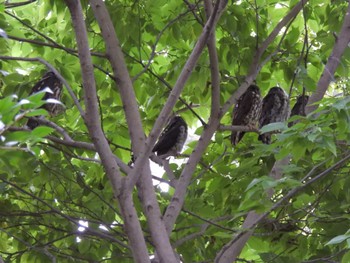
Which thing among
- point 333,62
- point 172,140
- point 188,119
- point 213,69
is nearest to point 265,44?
point 333,62

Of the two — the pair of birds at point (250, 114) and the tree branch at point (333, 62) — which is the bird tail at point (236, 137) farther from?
the tree branch at point (333, 62)

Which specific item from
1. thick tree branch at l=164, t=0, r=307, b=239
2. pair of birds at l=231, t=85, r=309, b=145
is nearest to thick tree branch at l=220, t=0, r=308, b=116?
thick tree branch at l=164, t=0, r=307, b=239

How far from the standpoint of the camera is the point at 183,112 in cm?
568

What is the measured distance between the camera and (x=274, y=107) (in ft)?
22.0

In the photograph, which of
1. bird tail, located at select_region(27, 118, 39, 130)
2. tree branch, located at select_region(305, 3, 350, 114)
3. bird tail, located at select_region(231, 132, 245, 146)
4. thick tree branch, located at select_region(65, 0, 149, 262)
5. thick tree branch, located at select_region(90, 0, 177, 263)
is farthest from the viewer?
bird tail, located at select_region(231, 132, 245, 146)

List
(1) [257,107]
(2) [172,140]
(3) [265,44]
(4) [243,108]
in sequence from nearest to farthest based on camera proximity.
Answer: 1. (3) [265,44]
2. (4) [243,108]
3. (1) [257,107]
4. (2) [172,140]

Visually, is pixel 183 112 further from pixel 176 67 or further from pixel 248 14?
pixel 248 14

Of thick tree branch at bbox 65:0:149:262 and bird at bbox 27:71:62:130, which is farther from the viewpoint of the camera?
bird at bbox 27:71:62:130

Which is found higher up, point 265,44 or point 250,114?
point 250,114

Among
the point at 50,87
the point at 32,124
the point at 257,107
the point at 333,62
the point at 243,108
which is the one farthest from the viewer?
the point at 257,107

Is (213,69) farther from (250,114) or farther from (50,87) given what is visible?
(250,114)

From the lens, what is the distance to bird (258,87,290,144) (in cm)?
652

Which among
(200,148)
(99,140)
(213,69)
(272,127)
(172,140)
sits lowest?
(272,127)

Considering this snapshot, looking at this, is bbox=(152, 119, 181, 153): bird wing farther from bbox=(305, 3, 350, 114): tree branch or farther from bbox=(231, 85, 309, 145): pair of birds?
bbox=(305, 3, 350, 114): tree branch
